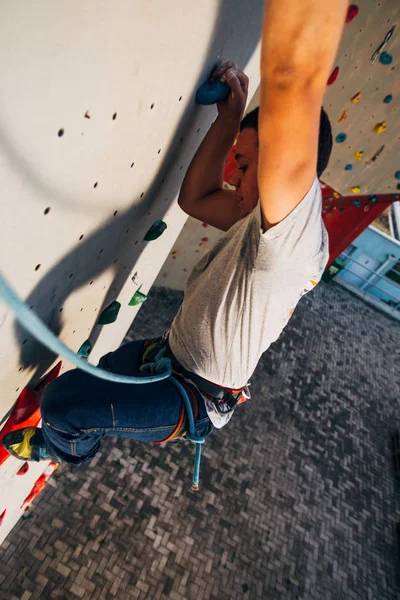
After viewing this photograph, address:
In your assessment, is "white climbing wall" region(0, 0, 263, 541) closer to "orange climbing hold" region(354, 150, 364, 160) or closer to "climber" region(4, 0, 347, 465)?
"climber" region(4, 0, 347, 465)

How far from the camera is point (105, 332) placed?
182 cm

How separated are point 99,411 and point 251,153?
37.2 inches

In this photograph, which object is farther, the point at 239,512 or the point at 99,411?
the point at 239,512

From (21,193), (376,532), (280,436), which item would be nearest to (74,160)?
(21,193)

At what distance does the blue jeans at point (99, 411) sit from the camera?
112 cm

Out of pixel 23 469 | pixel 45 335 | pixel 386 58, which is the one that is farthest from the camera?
pixel 386 58

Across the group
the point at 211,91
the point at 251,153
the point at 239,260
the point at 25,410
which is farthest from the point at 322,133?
the point at 25,410

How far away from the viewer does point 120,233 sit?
1142mm

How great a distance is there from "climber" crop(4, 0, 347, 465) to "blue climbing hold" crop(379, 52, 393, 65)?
1.34 metres

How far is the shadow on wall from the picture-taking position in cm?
88

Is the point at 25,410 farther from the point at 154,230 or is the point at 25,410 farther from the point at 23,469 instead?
the point at 154,230

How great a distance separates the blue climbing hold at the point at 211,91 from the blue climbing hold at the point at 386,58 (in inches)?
61.2

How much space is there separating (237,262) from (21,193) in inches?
23.6

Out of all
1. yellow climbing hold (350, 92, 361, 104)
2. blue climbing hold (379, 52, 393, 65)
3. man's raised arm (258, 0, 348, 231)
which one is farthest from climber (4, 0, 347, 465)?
yellow climbing hold (350, 92, 361, 104)
